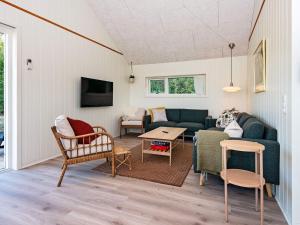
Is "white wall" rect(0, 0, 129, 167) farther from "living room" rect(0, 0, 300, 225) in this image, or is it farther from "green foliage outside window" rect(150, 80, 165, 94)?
"green foliage outside window" rect(150, 80, 165, 94)

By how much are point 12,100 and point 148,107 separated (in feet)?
13.0

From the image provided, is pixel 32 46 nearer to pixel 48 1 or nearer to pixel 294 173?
pixel 48 1

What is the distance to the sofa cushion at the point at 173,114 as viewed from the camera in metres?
5.60

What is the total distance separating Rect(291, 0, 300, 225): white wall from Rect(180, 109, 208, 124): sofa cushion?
364 centimetres

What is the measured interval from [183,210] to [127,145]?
2838 mm

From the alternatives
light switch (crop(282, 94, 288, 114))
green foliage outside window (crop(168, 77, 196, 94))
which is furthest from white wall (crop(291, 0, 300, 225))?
green foliage outside window (crop(168, 77, 196, 94))

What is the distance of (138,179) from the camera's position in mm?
2617

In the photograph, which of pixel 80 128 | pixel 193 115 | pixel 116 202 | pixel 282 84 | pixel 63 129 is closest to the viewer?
pixel 282 84

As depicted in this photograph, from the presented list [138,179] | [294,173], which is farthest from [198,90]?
[294,173]

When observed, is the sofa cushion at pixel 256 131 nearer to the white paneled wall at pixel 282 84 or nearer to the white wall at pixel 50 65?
the white paneled wall at pixel 282 84

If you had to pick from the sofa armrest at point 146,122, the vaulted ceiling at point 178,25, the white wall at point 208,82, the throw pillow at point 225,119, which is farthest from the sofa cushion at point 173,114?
the vaulted ceiling at point 178,25

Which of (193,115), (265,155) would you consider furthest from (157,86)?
(265,155)

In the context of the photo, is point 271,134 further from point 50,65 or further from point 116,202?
point 50,65

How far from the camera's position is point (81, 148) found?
2.57 m
